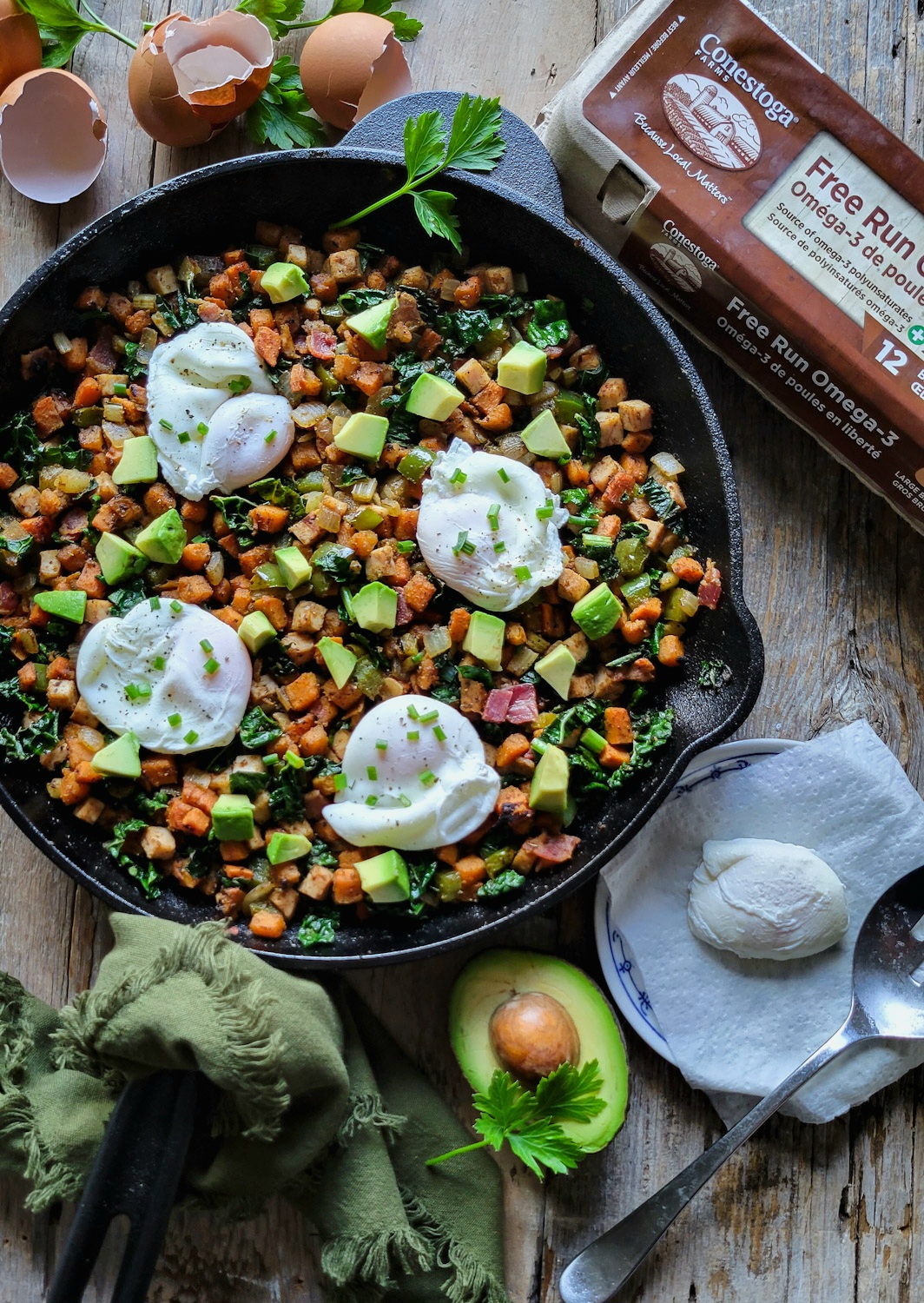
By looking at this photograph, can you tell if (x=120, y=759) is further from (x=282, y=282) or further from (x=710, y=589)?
(x=710, y=589)

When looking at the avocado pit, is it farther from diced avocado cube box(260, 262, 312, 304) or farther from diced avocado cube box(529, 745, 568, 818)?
diced avocado cube box(260, 262, 312, 304)

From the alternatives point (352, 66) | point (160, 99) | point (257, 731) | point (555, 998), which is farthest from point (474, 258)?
point (555, 998)

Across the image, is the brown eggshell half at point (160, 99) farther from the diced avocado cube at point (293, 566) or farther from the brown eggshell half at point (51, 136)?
the diced avocado cube at point (293, 566)

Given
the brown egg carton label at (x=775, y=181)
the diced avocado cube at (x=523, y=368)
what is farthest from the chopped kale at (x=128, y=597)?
the brown egg carton label at (x=775, y=181)

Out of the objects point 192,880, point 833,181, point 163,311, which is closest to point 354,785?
point 192,880

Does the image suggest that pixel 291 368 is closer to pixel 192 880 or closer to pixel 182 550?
pixel 182 550
